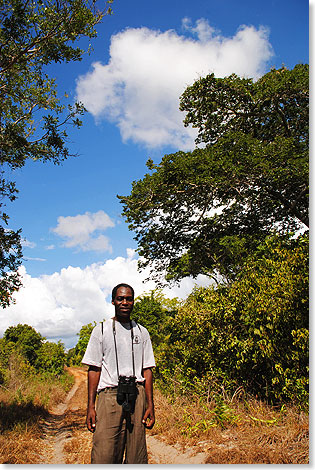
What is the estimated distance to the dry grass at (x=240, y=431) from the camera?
482 centimetres

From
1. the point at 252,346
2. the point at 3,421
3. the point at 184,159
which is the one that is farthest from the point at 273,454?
the point at 184,159

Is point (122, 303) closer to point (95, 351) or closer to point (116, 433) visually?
point (95, 351)

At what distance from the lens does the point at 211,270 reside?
A: 13297mm

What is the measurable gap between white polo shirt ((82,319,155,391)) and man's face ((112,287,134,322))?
10 cm

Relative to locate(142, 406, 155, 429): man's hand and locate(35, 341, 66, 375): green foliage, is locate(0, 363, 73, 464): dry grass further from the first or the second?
locate(35, 341, 66, 375): green foliage

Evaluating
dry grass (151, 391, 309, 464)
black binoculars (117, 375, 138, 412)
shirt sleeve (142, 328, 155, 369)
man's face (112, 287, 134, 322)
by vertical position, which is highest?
man's face (112, 287, 134, 322)

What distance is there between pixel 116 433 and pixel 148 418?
1.30 ft

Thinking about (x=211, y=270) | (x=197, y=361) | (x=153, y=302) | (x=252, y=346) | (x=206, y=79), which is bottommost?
(x=197, y=361)

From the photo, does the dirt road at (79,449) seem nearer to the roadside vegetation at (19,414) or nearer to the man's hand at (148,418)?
the roadside vegetation at (19,414)

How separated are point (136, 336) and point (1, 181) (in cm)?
855

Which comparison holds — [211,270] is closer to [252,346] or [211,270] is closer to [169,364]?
[169,364]

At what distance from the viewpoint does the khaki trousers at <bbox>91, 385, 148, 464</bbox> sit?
10.1 feet

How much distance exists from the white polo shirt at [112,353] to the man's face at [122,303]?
0.10m

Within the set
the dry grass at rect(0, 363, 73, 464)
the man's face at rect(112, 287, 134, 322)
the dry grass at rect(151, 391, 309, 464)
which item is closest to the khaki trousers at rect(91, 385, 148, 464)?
the man's face at rect(112, 287, 134, 322)
